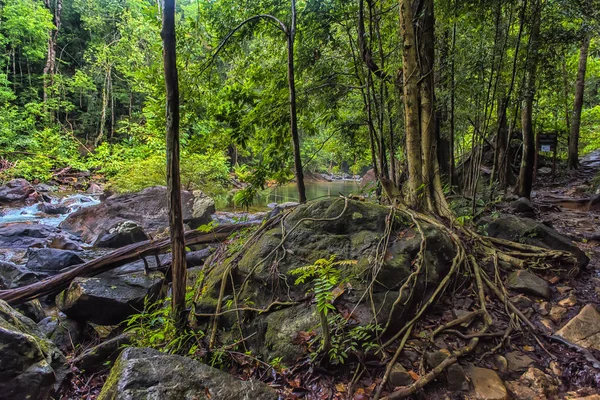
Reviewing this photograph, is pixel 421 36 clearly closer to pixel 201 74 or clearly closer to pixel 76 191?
Answer: pixel 201 74

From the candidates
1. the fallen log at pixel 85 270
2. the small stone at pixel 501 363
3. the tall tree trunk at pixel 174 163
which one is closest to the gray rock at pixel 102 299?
the fallen log at pixel 85 270

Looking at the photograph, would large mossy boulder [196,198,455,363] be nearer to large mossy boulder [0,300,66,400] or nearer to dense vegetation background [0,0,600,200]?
large mossy boulder [0,300,66,400]

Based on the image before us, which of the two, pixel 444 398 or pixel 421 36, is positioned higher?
pixel 421 36

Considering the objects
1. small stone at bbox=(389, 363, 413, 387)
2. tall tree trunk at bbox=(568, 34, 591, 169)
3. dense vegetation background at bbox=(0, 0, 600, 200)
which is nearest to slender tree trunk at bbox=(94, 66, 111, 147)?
dense vegetation background at bbox=(0, 0, 600, 200)

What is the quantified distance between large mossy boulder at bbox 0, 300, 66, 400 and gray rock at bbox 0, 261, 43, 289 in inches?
133

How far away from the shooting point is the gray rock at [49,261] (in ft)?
21.2

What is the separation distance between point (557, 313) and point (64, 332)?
5857mm

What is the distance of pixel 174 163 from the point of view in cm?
277

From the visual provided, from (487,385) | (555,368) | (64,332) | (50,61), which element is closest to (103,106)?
(50,61)

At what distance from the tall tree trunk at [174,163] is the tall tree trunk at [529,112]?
5.29 m

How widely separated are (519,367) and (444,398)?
2.42 feet

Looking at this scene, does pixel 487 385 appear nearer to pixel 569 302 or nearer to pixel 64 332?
pixel 569 302

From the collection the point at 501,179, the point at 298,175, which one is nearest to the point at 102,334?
the point at 298,175

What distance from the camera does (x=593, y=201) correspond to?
7.79 m
